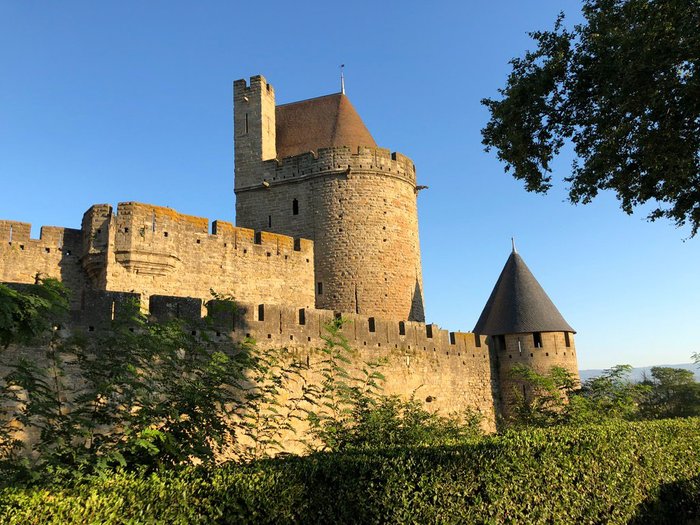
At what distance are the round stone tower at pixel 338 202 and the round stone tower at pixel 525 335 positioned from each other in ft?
9.70

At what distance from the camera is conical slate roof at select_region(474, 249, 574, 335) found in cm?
1798

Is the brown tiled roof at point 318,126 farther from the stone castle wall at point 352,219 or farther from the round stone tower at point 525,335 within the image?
the round stone tower at point 525,335

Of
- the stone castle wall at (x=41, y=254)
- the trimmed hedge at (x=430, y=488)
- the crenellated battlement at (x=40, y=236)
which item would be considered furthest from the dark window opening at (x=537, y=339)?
the crenellated battlement at (x=40, y=236)

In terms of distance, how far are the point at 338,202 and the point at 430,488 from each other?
14.2 metres

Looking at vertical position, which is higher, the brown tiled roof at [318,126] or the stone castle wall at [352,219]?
the brown tiled roof at [318,126]

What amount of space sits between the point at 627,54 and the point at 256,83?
1569 centimetres

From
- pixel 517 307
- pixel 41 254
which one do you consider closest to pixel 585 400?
pixel 517 307

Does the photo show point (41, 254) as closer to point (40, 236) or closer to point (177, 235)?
point (40, 236)

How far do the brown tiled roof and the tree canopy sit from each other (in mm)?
12341

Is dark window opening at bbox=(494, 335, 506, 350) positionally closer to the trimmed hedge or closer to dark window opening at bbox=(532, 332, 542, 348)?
dark window opening at bbox=(532, 332, 542, 348)

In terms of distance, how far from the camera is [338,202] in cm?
1994

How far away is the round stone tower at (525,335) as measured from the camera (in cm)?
1775

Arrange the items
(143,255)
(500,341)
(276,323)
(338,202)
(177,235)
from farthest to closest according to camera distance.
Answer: (338,202), (500,341), (177,235), (143,255), (276,323)

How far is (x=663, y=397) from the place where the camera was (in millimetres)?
45344
